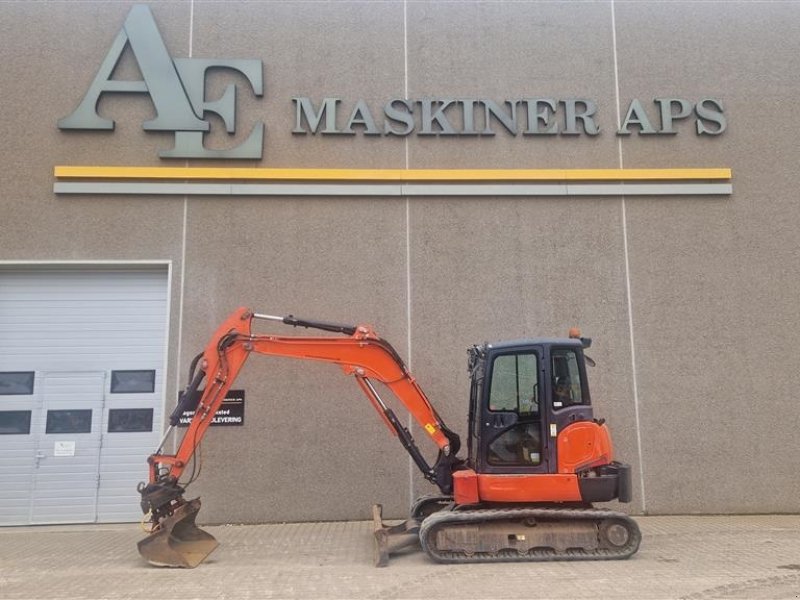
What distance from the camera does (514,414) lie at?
22.5 ft

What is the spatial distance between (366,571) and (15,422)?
6187 millimetres

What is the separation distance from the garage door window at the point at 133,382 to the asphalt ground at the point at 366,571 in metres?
2.10

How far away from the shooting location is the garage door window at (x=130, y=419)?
30.6ft

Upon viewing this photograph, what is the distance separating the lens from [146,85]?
977cm

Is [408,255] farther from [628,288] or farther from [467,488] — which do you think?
[467,488]

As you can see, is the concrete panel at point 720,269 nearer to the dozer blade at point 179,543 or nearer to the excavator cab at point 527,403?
the excavator cab at point 527,403

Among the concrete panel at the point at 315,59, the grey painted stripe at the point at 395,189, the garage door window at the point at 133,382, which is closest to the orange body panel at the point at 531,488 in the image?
the grey painted stripe at the point at 395,189

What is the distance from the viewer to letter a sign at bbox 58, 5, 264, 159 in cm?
967

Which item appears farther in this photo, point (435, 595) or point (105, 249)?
point (105, 249)

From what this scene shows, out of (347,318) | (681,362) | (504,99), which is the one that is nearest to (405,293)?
(347,318)

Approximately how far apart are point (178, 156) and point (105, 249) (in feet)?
5.93

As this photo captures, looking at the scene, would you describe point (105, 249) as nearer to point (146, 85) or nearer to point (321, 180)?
point (146, 85)

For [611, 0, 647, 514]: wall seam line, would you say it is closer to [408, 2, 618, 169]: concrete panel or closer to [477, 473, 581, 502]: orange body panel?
[408, 2, 618, 169]: concrete panel

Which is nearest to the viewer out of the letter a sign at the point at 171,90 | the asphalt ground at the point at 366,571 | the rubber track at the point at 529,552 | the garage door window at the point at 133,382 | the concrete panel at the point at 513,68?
the asphalt ground at the point at 366,571
